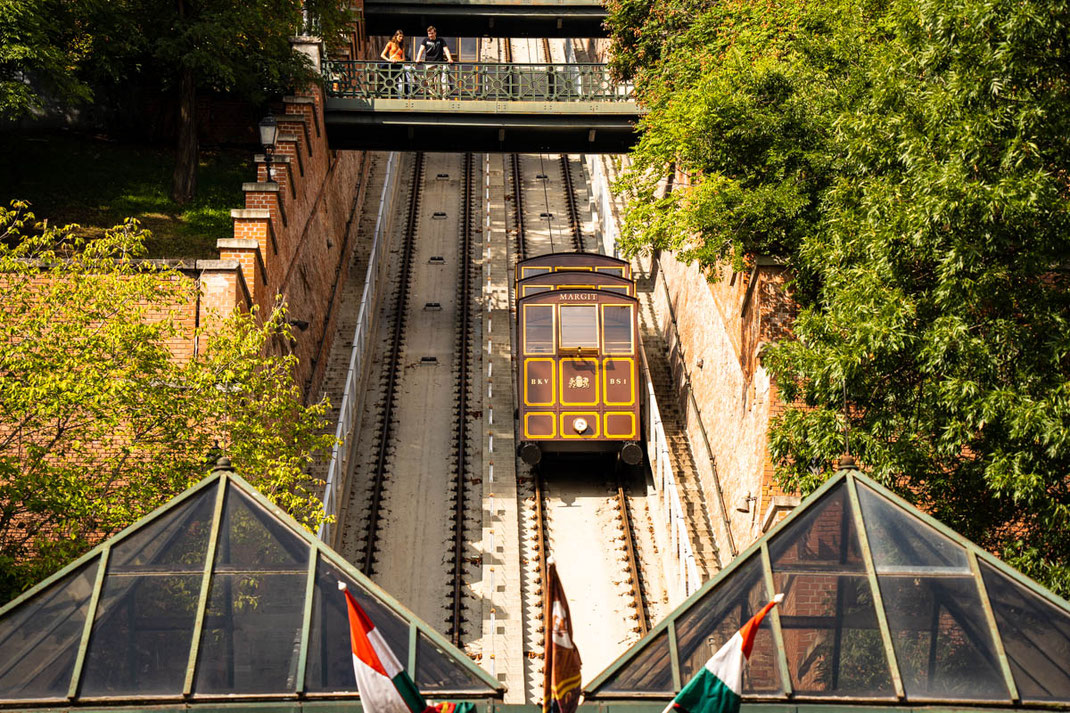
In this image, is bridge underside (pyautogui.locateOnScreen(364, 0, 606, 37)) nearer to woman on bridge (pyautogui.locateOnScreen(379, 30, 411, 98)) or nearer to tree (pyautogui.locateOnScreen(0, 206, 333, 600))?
woman on bridge (pyautogui.locateOnScreen(379, 30, 411, 98))

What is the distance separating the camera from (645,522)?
72.8ft

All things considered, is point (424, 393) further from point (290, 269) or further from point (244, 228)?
point (244, 228)

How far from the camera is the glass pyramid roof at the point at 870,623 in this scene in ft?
28.2

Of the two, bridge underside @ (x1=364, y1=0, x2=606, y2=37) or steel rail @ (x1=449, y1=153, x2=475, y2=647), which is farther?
bridge underside @ (x1=364, y1=0, x2=606, y2=37)

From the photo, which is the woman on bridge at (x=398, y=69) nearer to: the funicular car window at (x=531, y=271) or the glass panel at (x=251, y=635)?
the funicular car window at (x=531, y=271)

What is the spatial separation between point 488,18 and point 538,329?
15.6 m

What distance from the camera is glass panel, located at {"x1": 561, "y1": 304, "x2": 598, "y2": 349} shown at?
22.8 meters

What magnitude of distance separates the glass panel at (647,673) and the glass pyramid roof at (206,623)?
0.85m

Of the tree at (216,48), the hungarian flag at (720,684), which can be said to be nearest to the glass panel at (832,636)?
the hungarian flag at (720,684)

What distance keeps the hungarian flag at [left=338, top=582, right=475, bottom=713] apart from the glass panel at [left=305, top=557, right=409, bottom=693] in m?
0.37

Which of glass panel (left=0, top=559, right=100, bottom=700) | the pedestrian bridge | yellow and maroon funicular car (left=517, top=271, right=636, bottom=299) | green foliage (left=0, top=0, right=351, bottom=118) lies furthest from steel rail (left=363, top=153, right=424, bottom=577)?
glass panel (left=0, top=559, right=100, bottom=700)

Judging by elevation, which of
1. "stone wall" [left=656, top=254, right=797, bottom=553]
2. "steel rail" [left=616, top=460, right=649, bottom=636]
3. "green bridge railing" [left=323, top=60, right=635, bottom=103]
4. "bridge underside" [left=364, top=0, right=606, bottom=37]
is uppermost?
"bridge underside" [left=364, top=0, right=606, bottom=37]

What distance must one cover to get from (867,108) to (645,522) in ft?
32.7

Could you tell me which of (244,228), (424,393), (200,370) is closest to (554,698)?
(200,370)
